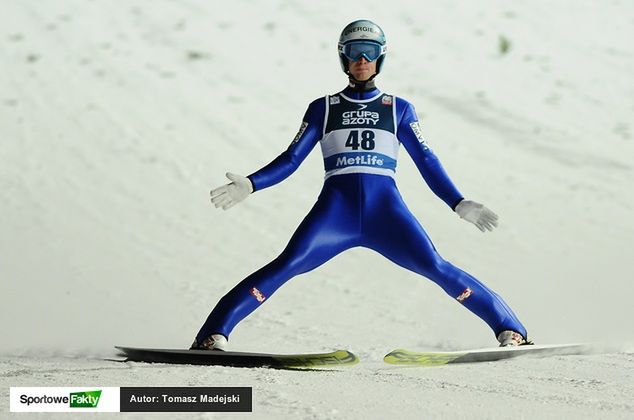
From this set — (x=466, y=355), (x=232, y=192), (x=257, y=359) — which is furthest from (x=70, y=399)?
(x=466, y=355)

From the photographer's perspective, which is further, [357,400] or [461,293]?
[461,293]

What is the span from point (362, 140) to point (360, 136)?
24 mm

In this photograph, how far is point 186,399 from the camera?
15.2 ft

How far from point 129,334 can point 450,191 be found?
2.80 metres

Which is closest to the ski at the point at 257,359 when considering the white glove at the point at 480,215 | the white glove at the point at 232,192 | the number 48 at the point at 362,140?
the white glove at the point at 232,192

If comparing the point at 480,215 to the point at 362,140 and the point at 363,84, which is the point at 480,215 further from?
the point at 363,84

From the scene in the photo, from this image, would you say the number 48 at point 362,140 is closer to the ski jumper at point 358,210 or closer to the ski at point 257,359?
the ski jumper at point 358,210

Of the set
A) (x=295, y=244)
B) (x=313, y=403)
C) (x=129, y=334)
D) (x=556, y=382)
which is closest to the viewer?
(x=313, y=403)

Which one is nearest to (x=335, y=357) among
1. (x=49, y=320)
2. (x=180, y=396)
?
(x=180, y=396)

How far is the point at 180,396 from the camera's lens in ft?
15.4

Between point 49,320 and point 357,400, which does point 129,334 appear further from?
point 357,400

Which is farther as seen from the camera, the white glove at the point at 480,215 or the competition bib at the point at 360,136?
the competition bib at the point at 360,136

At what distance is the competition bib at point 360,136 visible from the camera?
18.9ft

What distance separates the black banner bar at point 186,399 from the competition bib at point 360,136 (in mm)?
1526
